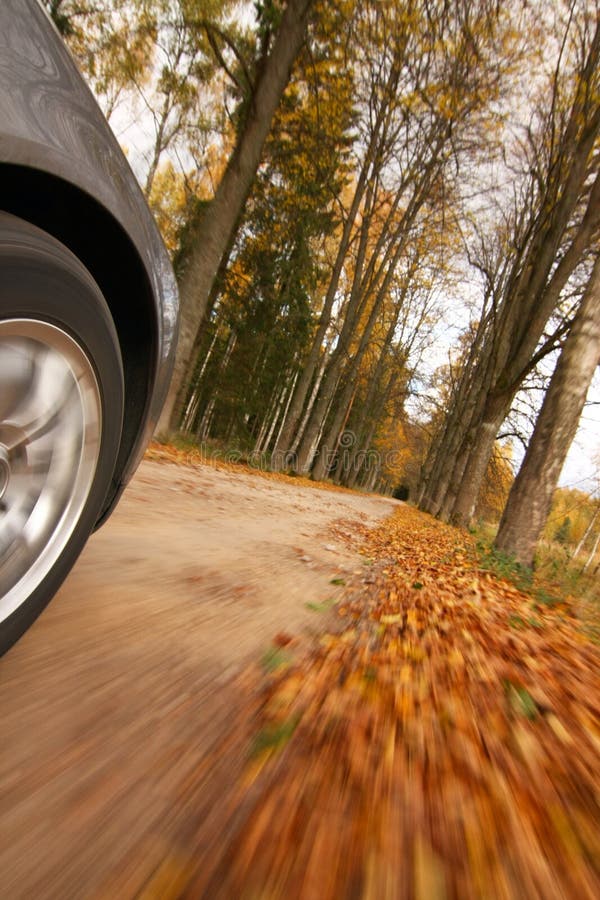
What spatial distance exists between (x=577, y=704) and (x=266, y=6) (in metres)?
13.9

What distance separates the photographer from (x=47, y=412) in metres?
1.35

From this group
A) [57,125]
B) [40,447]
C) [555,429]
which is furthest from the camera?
[555,429]

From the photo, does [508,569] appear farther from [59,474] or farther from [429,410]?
[429,410]

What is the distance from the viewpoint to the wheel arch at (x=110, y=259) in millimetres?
1184

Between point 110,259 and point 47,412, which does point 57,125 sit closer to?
point 110,259

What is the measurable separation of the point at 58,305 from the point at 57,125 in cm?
42

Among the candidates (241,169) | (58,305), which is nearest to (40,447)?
(58,305)

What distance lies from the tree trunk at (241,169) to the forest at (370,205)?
4 cm

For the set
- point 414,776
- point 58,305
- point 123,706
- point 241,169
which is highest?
point 241,169

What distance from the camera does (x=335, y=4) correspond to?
8.67m

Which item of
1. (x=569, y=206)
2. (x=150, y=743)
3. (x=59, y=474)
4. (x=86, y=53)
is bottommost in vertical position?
(x=150, y=743)

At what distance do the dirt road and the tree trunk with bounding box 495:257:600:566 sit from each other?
4534 millimetres

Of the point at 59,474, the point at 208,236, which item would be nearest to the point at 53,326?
the point at 59,474

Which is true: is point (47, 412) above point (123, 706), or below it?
above
